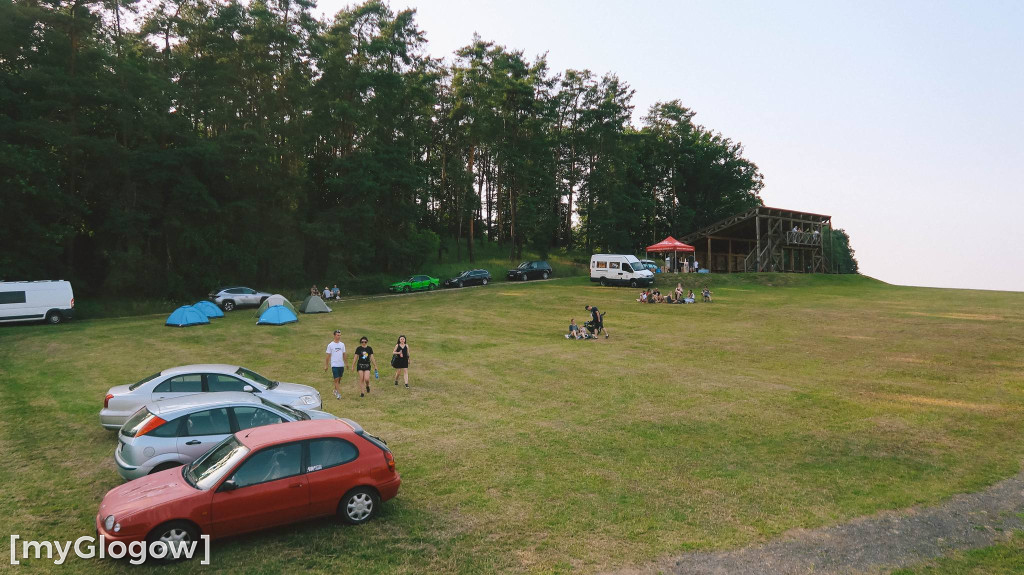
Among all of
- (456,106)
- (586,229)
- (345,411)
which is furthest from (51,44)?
(586,229)

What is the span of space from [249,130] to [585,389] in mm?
36601

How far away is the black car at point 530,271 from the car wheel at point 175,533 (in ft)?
145

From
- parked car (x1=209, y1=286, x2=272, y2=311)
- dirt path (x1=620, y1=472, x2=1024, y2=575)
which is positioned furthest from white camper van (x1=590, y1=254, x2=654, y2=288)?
dirt path (x1=620, y1=472, x2=1024, y2=575)

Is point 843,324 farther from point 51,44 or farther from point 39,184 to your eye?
point 51,44

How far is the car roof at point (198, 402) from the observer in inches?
356

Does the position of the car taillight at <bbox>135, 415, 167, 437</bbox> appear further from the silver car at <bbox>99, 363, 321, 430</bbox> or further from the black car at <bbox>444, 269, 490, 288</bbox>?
the black car at <bbox>444, 269, 490, 288</bbox>

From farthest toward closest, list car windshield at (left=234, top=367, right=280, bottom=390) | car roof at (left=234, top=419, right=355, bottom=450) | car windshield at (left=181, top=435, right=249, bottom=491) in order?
1. car windshield at (left=234, top=367, right=280, bottom=390)
2. car roof at (left=234, top=419, right=355, bottom=450)
3. car windshield at (left=181, top=435, right=249, bottom=491)

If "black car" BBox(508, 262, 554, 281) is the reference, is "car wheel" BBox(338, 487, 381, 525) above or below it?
below

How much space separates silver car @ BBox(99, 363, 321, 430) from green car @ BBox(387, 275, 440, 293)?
106 ft

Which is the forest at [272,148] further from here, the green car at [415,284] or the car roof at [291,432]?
the car roof at [291,432]

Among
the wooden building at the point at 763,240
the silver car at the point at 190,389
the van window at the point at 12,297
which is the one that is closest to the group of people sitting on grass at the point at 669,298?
the wooden building at the point at 763,240

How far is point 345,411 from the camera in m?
13.6

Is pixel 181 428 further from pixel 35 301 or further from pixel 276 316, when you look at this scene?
pixel 35 301

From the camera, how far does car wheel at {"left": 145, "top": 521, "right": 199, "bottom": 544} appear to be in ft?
21.5
